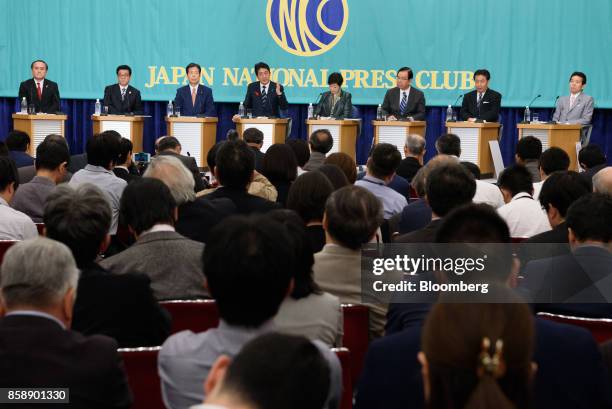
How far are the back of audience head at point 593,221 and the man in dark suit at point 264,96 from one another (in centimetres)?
819

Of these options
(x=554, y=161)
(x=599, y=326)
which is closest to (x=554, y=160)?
(x=554, y=161)

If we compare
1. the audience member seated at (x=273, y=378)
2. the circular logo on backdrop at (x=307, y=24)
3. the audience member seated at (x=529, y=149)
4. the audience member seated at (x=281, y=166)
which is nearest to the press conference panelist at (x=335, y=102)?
the circular logo on backdrop at (x=307, y=24)

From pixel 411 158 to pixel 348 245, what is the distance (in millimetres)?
3570

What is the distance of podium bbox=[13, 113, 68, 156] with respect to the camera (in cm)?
1070

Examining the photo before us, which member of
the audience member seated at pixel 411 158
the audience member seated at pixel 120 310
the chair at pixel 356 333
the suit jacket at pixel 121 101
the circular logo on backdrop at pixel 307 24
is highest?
the circular logo on backdrop at pixel 307 24

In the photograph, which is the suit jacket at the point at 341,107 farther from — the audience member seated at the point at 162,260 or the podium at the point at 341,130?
the audience member seated at the point at 162,260

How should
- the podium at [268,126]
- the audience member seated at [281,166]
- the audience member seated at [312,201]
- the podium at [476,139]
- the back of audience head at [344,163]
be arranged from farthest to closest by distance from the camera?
the podium at [268,126], the podium at [476,139], the back of audience head at [344,163], the audience member seated at [281,166], the audience member seated at [312,201]

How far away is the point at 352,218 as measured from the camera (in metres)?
3.18

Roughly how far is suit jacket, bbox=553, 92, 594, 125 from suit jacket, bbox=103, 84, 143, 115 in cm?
502

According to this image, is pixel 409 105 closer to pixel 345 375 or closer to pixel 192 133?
pixel 192 133

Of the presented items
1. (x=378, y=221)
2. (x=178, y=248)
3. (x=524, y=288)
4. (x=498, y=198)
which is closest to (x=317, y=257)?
(x=378, y=221)

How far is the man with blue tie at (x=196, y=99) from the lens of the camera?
448 inches

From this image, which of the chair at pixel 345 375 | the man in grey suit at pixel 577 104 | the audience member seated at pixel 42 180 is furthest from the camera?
the man in grey suit at pixel 577 104

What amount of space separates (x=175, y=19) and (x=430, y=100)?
3.54m
